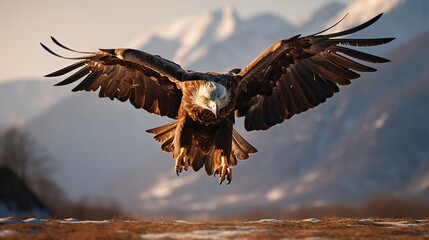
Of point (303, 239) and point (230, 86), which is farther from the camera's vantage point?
point (230, 86)

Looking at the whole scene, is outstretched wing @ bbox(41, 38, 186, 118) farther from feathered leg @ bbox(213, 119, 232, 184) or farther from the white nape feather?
the white nape feather

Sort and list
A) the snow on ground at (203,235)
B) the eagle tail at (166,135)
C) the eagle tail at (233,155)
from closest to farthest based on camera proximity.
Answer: the snow on ground at (203,235) → the eagle tail at (233,155) → the eagle tail at (166,135)

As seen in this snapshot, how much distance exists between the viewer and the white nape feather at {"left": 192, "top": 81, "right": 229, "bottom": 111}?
42.2ft

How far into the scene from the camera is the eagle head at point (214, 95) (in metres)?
12.9

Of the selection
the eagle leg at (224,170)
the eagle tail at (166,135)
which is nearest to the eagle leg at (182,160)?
the eagle leg at (224,170)

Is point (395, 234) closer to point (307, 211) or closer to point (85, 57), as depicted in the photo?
point (85, 57)

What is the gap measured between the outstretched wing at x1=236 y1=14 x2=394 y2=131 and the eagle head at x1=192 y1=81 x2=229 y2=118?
2.71 feet

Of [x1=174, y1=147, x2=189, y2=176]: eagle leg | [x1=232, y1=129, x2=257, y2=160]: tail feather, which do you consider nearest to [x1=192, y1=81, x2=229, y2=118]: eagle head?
[x1=174, y1=147, x2=189, y2=176]: eagle leg

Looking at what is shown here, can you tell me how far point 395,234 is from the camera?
10516 millimetres

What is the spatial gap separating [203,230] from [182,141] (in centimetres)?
387

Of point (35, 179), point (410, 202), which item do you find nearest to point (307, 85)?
point (35, 179)

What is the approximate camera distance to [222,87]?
1292 centimetres

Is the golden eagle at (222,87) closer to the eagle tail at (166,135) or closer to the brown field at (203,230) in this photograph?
the eagle tail at (166,135)

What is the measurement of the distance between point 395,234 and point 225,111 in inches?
153
